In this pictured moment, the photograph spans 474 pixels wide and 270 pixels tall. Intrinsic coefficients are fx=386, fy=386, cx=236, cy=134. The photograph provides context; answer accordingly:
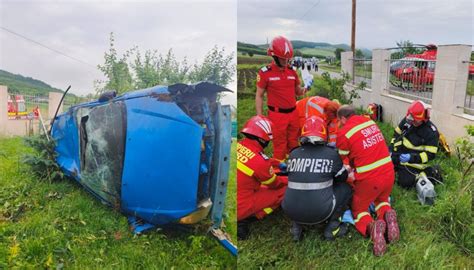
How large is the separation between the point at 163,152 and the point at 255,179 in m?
1.26

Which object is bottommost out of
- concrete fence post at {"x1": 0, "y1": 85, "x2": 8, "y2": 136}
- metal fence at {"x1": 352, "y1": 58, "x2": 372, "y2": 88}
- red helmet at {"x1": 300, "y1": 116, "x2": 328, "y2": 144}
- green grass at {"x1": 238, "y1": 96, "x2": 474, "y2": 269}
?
green grass at {"x1": 238, "y1": 96, "x2": 474, "y2": 269}

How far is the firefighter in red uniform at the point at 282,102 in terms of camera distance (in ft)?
11.6

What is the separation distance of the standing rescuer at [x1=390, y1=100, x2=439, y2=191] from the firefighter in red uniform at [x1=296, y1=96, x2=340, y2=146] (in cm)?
77

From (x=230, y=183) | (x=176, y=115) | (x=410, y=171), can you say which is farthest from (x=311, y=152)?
(x=410, y=171)

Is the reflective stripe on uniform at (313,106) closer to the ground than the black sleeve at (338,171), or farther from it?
A: farther from it

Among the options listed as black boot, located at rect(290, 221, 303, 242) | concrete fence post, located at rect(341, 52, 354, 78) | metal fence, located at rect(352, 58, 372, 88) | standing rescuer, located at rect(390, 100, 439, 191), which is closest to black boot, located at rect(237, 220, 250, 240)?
black boot, located at rect(290, 221, 303, 242)

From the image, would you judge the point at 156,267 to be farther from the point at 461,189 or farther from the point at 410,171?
the point at 410,171

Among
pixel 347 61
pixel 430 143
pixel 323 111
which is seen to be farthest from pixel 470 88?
pixel 347 61

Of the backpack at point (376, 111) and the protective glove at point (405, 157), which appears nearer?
the protective glove at point (405, 157)

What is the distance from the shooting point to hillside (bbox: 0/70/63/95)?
1890 mm

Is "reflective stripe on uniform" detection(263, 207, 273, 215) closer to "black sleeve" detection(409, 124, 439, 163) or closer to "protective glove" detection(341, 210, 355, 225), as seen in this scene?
"protective glove" detection(341, 210, 355, 225)

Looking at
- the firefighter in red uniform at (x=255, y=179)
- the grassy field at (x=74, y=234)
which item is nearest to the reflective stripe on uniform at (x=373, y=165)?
the firefighter in red uniform at (x=255, y=179)

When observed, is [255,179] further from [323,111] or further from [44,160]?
[44,160]

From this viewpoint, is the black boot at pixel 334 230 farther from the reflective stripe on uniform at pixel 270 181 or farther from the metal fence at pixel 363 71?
Result: the metal fence at pixel 363 71
